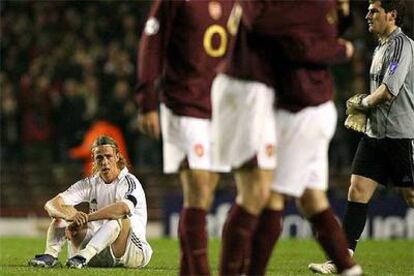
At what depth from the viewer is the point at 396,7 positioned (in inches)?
366

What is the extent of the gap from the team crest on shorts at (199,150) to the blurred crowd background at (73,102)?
11.5 m

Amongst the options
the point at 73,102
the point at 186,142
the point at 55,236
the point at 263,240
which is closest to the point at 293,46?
the point at 186,142

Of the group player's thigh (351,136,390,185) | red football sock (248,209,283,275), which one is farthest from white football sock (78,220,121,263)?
red football sock (248,209,283,275)

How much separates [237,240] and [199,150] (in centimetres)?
72

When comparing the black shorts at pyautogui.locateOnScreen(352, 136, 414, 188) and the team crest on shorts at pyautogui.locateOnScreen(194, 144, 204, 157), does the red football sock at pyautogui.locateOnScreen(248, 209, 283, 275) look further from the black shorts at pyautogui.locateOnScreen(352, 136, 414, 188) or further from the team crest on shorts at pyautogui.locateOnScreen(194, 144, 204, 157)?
the black shorts at pyautogui.locateOnScreen(352, 136, 414, 188)

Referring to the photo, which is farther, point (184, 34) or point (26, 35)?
point (26, 35)

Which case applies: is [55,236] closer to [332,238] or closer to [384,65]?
[384,65]

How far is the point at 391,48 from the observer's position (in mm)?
9312

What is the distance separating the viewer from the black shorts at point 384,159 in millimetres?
9562

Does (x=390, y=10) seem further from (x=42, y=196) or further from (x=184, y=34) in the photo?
(x=42, y=196)

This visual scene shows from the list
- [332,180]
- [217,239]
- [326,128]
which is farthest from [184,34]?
[332,180]

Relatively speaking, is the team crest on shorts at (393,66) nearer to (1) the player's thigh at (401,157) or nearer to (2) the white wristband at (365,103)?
(2) the white wristband at (365,103)

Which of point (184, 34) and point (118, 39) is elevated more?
point (118, 39)

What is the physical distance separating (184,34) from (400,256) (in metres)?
5.99
